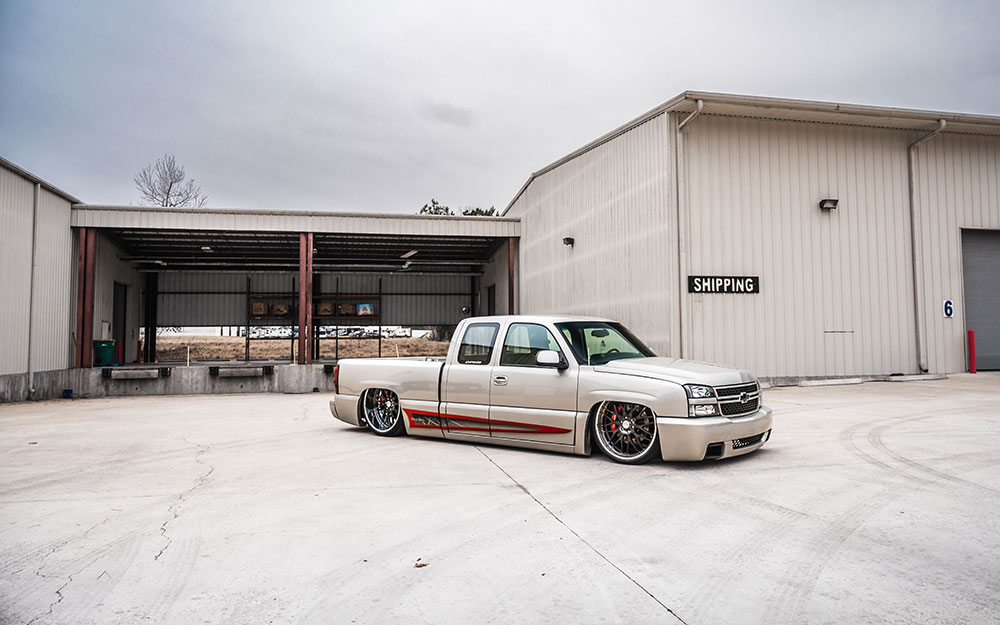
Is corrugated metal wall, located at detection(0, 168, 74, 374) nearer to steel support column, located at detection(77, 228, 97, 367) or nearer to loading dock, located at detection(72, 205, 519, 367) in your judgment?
Result: steel support column, located at detection(77, 228, 97, 367)

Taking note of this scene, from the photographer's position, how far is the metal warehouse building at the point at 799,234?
1327 centimetres

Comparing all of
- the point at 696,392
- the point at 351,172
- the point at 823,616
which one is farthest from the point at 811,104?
the point at 351,172

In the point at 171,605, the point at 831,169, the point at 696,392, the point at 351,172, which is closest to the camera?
the point at 171,605

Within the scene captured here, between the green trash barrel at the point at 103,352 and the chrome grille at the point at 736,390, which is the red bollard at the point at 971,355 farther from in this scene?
the green trash barrel at the point at 103,352

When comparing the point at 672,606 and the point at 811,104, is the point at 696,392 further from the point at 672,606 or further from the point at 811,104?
the point at 811,104

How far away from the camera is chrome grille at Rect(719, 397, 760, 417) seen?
589 cm

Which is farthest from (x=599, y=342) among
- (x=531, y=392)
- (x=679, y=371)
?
(x=679, y=371)

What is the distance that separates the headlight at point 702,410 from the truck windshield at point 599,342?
3.85 feet

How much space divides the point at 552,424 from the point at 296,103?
32.5 meters

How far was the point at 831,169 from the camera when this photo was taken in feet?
47.8

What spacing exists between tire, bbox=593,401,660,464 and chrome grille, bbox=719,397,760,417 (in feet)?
2.27

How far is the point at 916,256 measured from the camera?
14805mm

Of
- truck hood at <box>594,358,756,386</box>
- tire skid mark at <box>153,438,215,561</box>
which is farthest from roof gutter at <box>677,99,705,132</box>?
tire skid mark at <box>153,438,215,561</box>

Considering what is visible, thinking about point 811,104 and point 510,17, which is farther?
point 510,17
